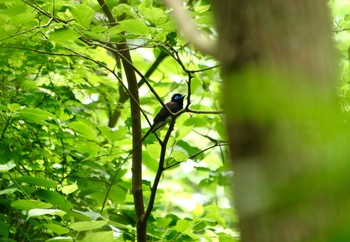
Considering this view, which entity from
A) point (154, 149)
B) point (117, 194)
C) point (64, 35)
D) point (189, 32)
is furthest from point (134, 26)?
point (189, 32)

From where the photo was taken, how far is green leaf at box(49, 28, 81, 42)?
3.05 meters

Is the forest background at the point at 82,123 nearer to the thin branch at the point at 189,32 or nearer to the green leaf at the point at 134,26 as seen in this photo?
the green leaf at the point at 134,26

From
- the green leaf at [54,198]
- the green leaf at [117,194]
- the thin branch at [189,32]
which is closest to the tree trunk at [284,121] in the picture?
the thin branch at [189,32]

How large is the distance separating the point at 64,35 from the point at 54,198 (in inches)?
29.7

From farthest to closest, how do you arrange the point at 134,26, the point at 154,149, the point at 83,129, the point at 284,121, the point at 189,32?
the point at 83,129 < the point at 154,149 < the point at 134,26 < the point at 189,32 < the point at 284,121

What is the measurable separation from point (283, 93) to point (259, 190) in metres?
0.12

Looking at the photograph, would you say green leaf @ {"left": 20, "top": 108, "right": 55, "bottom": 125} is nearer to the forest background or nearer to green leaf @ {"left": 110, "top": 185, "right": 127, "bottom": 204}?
the forest background

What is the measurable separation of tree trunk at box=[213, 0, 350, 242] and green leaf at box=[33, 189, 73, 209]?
207cm

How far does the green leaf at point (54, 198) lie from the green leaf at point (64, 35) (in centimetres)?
71

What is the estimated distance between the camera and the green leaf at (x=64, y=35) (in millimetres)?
3055

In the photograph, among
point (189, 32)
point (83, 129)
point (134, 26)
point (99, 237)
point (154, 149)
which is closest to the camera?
point (189, 32)

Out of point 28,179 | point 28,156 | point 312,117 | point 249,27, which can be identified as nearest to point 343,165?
point 312,117

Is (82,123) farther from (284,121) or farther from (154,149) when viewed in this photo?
(284,121)

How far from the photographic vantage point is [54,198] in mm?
2893
